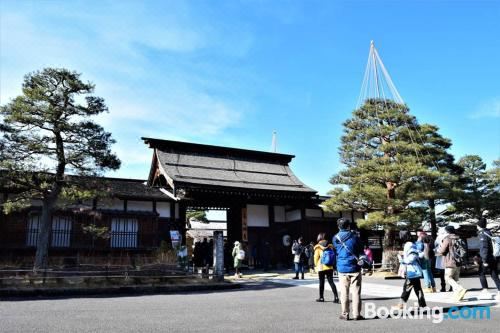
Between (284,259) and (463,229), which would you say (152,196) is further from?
(463,229)

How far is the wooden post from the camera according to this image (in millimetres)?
13820

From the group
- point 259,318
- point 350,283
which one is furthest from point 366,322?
point 259,318

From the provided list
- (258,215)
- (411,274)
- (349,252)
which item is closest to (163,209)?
(258,215)

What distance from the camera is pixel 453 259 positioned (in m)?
8.65

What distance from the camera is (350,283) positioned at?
6.69m

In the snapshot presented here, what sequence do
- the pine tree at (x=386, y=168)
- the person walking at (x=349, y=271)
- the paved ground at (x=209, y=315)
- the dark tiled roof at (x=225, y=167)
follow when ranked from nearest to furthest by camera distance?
1. the paved ground at (x=209, y=315)
2. the person walking at (x=349, y=271)
3. the pine tree at (x=386, y=168)
4. the dark tiled roof at (x=225, y=167)

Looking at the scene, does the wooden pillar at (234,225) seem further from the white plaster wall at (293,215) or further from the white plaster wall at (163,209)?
the white plaster wall at (163,209)

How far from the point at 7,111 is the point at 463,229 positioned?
21.5 metres

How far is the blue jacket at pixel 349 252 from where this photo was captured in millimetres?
6691

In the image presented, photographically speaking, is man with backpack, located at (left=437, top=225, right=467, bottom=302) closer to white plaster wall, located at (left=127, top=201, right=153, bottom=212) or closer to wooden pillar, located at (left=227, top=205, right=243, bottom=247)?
wooden pillar, located at (left=227, top=205, right=243, bottom=247)

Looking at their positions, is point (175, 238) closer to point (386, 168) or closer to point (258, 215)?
point (258, 215)

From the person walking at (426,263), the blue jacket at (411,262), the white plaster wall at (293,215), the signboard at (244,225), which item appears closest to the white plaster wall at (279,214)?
the white plaster wall at (293,215)

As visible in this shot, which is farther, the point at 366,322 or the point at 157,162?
the point at 157,162

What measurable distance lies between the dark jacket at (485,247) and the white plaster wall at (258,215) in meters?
14.4
